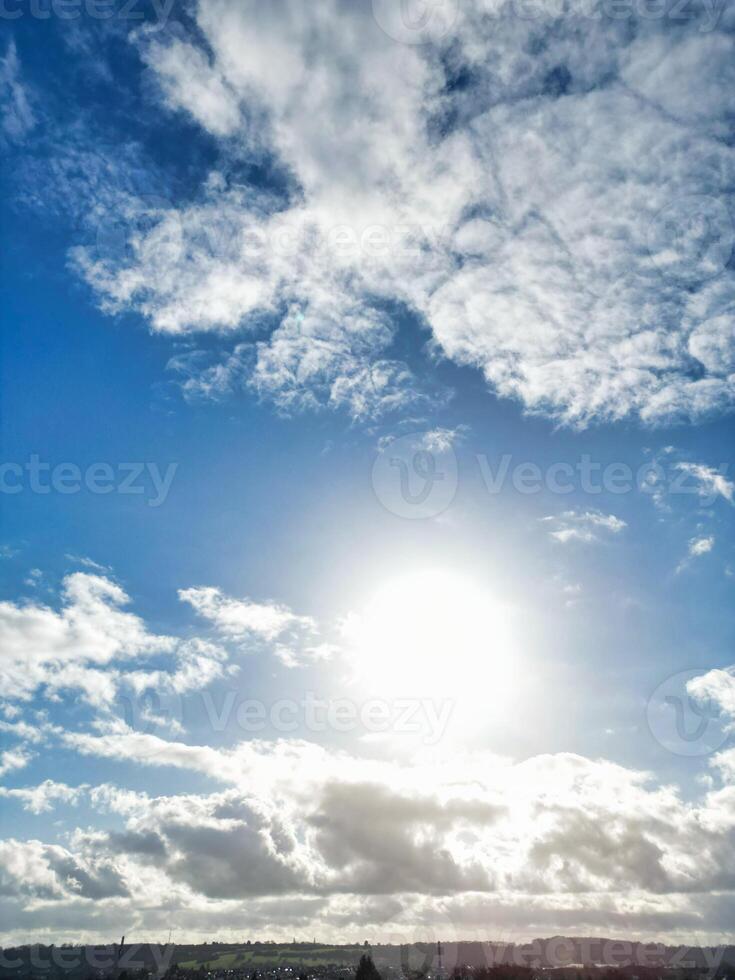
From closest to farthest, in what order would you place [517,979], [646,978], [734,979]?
[517,979]
[734,979]
[646,978]

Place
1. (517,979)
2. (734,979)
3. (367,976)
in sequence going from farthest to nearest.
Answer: (734,979) → (517,979) → (367,976)

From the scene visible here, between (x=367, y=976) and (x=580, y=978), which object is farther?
(x=580, y=978)

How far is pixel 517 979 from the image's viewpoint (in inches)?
6033

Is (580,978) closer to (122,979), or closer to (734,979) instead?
(734,979)

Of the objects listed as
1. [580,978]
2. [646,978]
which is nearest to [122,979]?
[580,978]

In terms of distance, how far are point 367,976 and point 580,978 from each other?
135569 mm

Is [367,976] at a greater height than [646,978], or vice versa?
[367,976]

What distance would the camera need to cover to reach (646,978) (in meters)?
190

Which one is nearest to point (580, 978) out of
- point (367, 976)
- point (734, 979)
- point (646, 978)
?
point (646, 978)

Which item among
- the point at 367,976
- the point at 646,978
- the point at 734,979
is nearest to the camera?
the point at 367,976

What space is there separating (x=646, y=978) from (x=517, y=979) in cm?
6776

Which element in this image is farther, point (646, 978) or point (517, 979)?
point (646, 978)

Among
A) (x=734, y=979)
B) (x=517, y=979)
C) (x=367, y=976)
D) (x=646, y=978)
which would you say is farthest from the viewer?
(x=646, y=978)

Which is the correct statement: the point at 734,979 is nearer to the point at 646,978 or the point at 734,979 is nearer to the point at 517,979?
the point at 646,978
